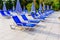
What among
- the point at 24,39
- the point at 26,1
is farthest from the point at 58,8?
the point at 24,39

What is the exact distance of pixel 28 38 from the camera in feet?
19.9

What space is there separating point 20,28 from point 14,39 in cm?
223

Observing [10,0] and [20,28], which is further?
[10,0]

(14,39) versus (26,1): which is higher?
(14,39)

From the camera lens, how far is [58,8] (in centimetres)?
3228

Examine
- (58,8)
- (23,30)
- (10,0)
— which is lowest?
(58,8)

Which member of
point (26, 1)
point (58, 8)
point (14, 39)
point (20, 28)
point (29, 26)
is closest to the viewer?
point (14, 39)

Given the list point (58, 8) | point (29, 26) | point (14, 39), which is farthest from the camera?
point (58, 8)

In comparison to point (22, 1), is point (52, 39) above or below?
above

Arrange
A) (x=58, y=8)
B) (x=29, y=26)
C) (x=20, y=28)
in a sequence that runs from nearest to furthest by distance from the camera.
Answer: (x=29, y=26) → (x=20, y=28) → (x=58, y=8)

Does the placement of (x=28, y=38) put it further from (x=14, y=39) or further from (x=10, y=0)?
(x=10, y=0)

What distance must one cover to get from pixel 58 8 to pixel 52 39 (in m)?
27.0

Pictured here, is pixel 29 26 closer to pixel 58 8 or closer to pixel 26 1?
pixel 58 8

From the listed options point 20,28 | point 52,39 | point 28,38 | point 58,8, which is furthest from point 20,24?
point 58,8
